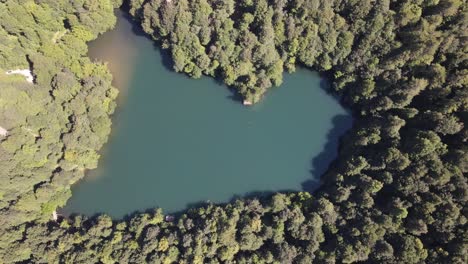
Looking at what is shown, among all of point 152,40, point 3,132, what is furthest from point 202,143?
point 3,132

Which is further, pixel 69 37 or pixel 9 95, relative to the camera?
pixel 69 37

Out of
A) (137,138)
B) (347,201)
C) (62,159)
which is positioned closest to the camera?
(347,201)

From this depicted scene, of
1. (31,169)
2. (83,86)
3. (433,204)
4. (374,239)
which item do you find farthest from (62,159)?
(433,204)

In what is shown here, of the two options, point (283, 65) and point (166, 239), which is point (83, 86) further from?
point (283, 65)

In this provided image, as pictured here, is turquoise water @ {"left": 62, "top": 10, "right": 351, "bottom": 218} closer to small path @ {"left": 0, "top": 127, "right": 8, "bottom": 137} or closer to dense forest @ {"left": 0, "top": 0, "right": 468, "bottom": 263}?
dense forest @ {"left": 0, "top": 0, "right": 468, "bottom": 263}

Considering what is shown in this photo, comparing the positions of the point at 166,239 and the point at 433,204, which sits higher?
the point at 433,204

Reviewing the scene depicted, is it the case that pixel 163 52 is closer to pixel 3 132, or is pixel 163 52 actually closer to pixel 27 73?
pixel 27 73

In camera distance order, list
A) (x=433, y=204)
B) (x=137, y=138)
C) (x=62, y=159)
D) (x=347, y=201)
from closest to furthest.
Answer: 1. (x=433, y=204)
2. (x=347, y=201)
3. (x=62, y=159)
4. (x=137, y=138)
